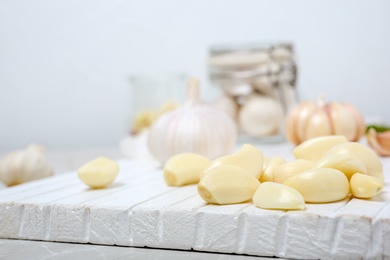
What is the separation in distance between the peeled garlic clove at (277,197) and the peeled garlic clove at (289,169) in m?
0.06

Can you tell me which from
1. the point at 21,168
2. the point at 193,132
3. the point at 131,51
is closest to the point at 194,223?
the point at 193,132

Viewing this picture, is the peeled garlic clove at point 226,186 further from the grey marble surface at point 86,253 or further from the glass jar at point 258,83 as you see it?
the glass jar at point 258,83

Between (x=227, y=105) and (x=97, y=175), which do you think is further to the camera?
(x=227, y=105)

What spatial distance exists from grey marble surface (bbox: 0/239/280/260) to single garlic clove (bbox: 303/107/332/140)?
0.55 meters

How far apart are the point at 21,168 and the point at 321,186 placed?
54cm

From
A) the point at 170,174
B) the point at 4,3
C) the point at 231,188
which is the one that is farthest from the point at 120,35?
the point at 231,188

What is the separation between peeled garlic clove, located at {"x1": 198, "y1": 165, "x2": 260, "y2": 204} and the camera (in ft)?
1.89

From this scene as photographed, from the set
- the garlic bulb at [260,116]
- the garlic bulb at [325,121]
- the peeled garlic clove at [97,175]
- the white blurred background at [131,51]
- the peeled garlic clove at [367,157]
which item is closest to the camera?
the peeled garlic clove at [367,157]

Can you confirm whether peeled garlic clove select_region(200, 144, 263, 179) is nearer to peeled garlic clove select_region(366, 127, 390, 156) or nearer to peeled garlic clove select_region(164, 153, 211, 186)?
peeled garlic clove select_region(164, 153, 211, 186)

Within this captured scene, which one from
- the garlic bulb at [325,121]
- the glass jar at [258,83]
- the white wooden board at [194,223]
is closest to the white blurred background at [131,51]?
the glass jar at [258,83]

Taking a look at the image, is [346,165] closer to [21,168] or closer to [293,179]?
[293,179]

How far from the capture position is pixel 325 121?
1040 mm

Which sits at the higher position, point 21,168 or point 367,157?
point 367,157

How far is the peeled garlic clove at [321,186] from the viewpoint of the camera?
560 mm
